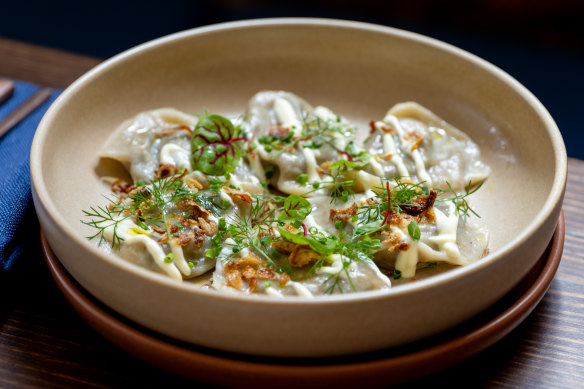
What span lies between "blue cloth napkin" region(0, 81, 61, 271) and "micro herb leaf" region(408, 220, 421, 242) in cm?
120

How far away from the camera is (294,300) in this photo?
145 centimetres

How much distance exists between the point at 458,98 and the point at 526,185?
0.54 m

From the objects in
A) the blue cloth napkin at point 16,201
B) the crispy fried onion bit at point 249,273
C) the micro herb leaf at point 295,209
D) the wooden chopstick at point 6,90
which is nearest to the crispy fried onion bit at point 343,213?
the micro herb leaf at point 295,209

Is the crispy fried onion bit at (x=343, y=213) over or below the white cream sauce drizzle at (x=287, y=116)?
below

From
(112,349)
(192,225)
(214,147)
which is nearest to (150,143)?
(214,147)

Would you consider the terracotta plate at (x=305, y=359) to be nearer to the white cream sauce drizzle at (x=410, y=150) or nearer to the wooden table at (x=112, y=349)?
the wooden table at (x=112, y=349)

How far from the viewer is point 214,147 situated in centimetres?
234

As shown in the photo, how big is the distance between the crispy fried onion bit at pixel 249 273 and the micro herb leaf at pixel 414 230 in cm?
42

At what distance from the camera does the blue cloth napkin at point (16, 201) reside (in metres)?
1.92

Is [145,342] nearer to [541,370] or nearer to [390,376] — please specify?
[390,376]

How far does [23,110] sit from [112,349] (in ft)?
3.95

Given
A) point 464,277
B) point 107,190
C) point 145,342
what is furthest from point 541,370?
point 107,190

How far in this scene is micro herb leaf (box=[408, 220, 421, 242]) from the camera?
197 centimetres

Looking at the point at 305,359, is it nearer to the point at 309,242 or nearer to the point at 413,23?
the point at 309,242
